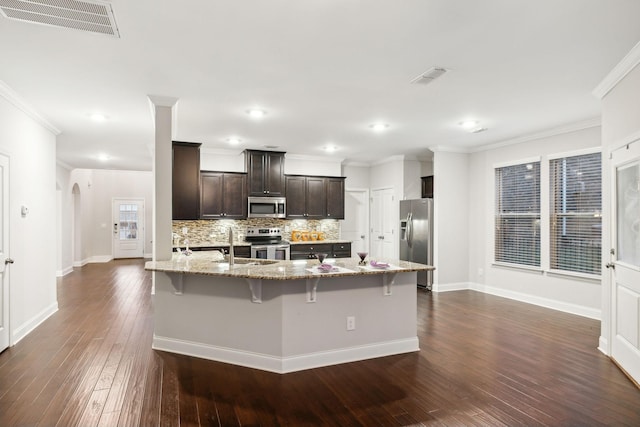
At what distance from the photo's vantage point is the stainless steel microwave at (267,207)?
7133 millimetres

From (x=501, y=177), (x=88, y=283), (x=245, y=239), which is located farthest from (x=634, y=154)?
(x=88, y=283)

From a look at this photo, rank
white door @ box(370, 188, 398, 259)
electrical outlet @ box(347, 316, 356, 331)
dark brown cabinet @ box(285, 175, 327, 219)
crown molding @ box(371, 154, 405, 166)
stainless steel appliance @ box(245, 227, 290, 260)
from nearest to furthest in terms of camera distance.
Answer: electrical outlet @ box(347, 316, 356, 331) < stainless steel appliance @ box(245, 227, 290, 260) < dark brown cabinet @ box(285, 175, 327, 219) < crown molding @ box(371, 154, 405, 166) < white door @ box(370, 188, 398, 259)

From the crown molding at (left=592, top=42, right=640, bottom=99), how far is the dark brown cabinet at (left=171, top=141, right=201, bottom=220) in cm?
492

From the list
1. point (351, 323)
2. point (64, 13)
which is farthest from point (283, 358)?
point (64, 13)

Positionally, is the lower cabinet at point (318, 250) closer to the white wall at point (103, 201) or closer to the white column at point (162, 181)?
the white column at point (162, 181)

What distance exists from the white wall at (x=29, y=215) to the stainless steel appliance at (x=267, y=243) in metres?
3.10

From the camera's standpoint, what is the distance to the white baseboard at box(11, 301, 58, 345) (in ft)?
13.3

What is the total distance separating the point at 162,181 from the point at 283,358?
2229 mm

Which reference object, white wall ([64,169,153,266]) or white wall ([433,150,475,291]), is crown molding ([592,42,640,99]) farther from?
white wall ([64,169,153,266])

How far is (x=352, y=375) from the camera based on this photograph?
3.22m

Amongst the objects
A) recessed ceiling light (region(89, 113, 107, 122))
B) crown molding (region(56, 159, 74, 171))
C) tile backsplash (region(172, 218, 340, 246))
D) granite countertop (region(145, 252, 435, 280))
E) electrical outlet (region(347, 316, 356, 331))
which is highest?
recessed ceiling light (region(89, 113, 107, 122))

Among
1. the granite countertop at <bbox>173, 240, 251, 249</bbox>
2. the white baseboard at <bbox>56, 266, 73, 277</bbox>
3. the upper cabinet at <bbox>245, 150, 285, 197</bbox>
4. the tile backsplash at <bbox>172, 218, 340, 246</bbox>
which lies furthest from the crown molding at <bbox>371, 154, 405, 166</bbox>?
the white baseboard at <bbox>56, 266, 73, 277</bbox>

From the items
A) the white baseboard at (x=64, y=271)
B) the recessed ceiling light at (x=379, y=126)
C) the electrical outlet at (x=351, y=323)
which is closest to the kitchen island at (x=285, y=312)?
the electrical outlet at (x=351, y=323)

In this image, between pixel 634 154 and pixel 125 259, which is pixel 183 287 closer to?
pixel 634 154
